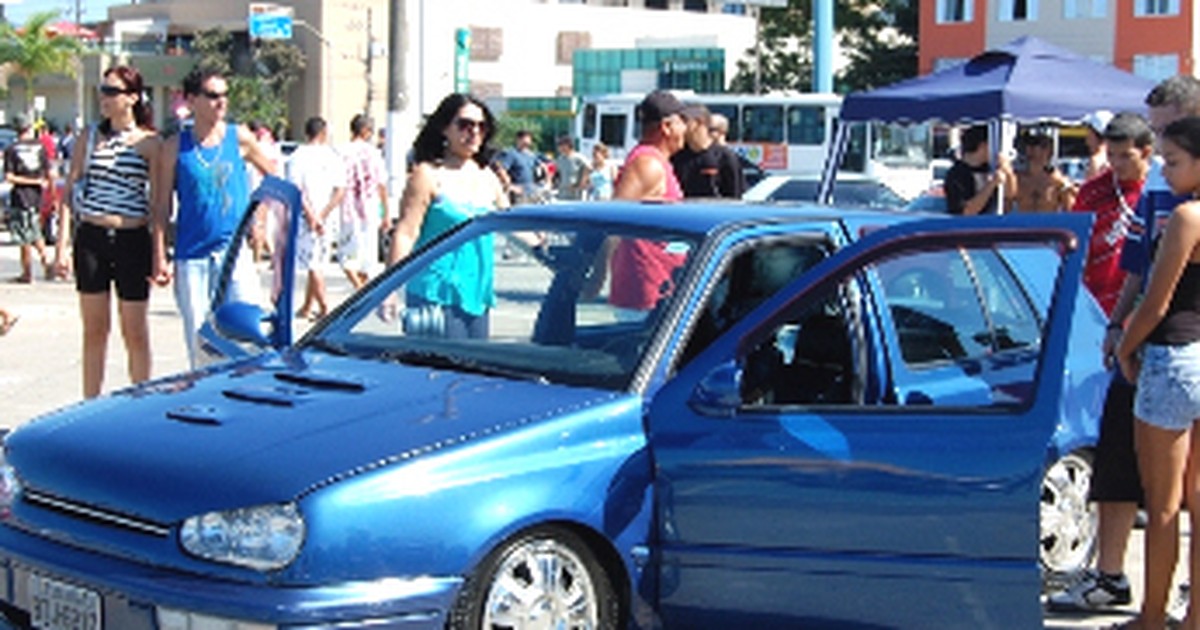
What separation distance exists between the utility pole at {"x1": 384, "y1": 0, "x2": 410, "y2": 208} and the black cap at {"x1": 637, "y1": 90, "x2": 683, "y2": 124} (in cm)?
891

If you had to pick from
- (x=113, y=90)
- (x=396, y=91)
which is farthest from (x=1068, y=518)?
(x=396, y=91)

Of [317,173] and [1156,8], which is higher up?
[1156,8]

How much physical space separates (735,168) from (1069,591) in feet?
14.4

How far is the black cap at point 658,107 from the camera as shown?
323 inches

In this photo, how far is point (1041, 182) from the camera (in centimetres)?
985

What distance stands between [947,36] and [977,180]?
55129 mm

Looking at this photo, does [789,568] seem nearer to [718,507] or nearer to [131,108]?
[718,507]

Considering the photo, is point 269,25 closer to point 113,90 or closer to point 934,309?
point 113,90

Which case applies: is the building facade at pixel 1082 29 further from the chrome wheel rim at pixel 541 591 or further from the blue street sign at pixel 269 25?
the chrome wheel rim at pixel 541 591

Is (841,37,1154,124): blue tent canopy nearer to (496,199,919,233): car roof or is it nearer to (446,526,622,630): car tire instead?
(496,199,919,233): car roof

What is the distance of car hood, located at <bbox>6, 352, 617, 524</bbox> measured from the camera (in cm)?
426

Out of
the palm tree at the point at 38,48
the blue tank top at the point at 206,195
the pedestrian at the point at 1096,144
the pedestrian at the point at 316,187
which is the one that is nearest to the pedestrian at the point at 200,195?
the blue tank top at the point at 206,195

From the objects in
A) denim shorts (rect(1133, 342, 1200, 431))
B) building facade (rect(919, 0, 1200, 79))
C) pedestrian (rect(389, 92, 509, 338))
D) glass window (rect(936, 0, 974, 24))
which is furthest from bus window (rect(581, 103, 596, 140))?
denim shorts (rect(1133, 342, 1200, 431))

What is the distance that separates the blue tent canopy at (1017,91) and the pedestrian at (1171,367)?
737 cm
